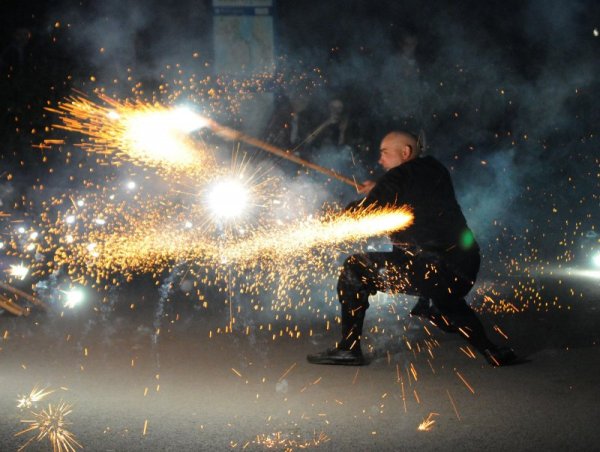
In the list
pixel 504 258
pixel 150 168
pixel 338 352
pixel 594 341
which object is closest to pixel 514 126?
pixel 504 258

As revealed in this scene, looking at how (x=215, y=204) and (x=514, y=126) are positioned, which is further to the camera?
(x=514, y=126)

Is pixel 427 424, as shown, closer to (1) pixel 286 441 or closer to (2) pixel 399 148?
(1) pixel 286 441

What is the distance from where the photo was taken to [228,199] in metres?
14.5

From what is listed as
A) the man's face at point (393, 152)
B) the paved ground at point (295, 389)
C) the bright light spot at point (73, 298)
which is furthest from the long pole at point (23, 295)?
the man's face at point (393, 152)

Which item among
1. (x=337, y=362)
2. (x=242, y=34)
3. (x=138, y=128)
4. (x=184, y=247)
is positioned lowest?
(x=337, y=362)

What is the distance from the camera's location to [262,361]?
5.04 metres

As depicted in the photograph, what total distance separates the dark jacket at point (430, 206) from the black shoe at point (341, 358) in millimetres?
854

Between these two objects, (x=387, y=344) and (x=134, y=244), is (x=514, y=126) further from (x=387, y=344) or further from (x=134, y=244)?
(x=387, y=344)

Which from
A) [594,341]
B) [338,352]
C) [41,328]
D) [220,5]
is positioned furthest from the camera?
[220,5]

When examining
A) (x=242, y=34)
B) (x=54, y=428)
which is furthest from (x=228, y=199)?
(x=54, y=428)

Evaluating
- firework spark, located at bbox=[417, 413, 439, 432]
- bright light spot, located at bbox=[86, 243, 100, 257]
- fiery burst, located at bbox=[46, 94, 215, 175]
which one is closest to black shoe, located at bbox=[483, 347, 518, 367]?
firework spark, located at bbox=[417, 413, 439, 432]

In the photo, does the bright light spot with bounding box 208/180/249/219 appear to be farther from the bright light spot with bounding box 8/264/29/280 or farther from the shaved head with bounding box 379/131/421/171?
the shaved head with bounding box 379/131/421/171

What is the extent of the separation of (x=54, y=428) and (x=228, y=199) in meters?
11.2

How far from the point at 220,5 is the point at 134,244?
6.32 metres
